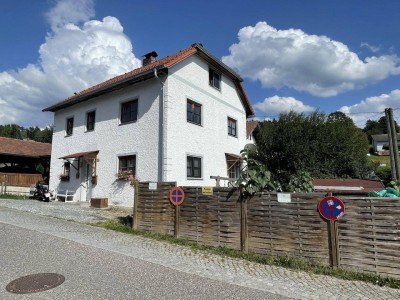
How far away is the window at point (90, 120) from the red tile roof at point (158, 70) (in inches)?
37.1

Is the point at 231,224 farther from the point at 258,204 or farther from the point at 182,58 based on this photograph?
the point at 182,58

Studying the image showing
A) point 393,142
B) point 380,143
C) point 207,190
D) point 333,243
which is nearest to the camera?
point 333,243

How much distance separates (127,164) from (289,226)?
1074 cm

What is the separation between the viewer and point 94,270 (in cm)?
548

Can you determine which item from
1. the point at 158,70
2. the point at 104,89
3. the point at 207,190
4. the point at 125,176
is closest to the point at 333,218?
the point at 207,190

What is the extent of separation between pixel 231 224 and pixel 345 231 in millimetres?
2557

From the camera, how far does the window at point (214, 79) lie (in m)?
18.4

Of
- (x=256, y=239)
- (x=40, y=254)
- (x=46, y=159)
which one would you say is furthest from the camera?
(x=46, y=159)

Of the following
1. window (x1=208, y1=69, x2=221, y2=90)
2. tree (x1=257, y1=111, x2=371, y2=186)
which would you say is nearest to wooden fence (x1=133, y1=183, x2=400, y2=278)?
window (x1=208, y1=69, x2=221, y2=90)

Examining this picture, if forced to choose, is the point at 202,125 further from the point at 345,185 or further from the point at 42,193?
the point at 42,193

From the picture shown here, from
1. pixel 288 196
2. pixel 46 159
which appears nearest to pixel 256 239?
pixel 288 196

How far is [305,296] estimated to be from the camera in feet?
15.1

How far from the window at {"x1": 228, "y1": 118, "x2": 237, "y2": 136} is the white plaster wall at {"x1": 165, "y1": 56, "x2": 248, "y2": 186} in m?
0.31

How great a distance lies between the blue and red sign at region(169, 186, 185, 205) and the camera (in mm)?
8359
